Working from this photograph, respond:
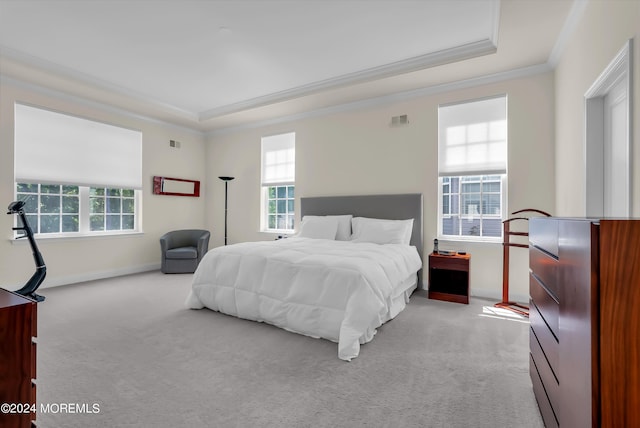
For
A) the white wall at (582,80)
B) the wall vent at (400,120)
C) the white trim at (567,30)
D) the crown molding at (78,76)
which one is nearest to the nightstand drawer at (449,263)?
the white wall at (582,80)

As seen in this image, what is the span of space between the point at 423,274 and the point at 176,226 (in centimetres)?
489

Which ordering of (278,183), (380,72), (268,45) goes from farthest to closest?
(278,183), (380,72), (268,45)

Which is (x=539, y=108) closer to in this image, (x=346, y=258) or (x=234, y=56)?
(x=346, y=258)

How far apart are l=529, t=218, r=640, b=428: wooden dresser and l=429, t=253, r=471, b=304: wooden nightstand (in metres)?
2.67

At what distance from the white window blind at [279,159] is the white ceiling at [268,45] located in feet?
3.27

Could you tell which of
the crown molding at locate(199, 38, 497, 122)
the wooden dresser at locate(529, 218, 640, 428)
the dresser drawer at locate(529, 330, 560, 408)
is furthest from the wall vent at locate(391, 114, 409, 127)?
the wooden dresser at locate(529, 218, 640, 428)

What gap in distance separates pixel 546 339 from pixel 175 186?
20.8 ft

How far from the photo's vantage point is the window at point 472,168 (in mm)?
4043

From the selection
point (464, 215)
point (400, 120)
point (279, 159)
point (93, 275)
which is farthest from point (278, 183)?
point (93, 275)

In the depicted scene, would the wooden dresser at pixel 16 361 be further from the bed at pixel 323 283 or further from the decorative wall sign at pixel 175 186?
the decorative wall sign at pixel 175 186

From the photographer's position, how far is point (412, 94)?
4.55 meters

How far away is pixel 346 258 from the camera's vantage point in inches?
117

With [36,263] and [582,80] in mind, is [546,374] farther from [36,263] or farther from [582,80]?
[36,263]

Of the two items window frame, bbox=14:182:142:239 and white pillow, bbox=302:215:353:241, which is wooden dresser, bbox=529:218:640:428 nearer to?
white pillow, bbox=302:215:353:241
